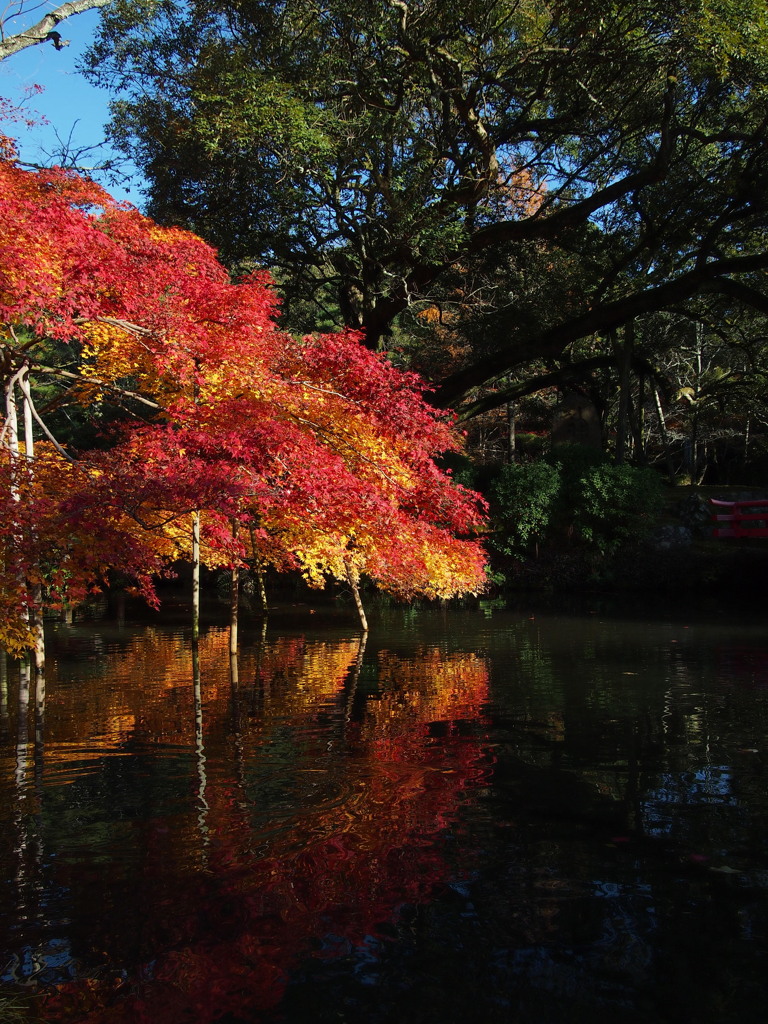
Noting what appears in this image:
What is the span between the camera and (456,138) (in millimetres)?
16719

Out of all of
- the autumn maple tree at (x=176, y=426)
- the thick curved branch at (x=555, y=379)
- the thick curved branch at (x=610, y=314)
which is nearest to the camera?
the autumn maple tree at (x=176, y=426)

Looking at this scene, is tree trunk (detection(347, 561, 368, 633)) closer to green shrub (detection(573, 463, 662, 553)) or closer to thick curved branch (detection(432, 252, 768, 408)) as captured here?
thick curved branch (detection(432, 252, 768, 408))

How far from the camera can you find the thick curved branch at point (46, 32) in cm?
876

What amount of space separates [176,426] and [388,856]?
23.0ft

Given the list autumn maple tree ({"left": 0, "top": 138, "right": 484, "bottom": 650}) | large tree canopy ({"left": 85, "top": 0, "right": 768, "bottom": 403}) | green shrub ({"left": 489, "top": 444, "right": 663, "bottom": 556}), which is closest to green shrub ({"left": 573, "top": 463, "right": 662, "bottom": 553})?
green shrub ({"left": 489, "top": 444, "right": 663, "bottom": 556})

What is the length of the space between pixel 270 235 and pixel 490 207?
6284 millimetres

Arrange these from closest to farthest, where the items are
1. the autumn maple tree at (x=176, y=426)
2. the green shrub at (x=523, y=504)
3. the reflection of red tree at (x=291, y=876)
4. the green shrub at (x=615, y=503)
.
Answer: the reflection of red tree at (x=291, y=876) → the autumn maple tree at (x=176, y=426) → the green shrub at (x=615, y=503) → the green shrub at (x=523, y=504)

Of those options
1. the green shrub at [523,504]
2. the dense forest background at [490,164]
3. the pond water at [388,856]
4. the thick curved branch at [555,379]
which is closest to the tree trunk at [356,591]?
the pond water at [388,856]

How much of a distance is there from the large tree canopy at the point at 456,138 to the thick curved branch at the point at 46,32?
4.01 m

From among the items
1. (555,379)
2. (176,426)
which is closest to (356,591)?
(176,426)

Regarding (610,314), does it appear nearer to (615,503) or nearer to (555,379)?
(615,503)

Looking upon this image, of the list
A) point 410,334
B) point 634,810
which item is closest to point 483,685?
point 634,810

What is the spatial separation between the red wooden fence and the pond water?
38.5 feet

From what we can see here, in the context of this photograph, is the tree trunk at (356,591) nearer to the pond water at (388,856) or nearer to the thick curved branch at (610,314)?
the pond water at (388,856)
